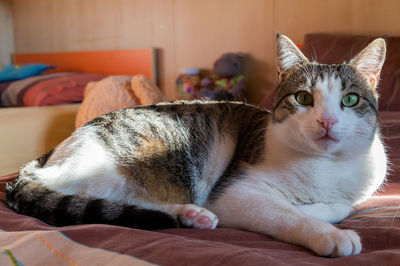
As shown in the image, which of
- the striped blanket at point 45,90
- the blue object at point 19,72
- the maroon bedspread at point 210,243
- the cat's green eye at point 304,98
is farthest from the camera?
the blue object at point 19,72

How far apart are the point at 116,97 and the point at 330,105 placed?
1742mm

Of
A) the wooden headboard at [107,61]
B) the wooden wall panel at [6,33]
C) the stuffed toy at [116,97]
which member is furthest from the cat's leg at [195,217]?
the wooden wall panel at [6,33]

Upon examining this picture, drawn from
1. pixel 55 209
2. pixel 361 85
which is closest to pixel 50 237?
pixel 55 209

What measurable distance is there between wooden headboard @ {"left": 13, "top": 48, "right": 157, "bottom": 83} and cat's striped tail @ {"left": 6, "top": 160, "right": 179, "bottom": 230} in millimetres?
2628

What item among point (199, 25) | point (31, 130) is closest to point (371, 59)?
point (31, 130)

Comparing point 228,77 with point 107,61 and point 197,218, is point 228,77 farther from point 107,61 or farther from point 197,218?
point 197,218

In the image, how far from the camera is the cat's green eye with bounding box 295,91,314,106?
3.32ft

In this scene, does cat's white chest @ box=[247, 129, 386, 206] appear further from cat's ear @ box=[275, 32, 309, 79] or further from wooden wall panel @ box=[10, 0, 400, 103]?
wooden wall panel @ box=[10, 0, 400, 103]

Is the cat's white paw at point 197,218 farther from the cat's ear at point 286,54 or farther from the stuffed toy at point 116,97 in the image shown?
the stuffed toy at point 116,97

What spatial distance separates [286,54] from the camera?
1155 millimetres

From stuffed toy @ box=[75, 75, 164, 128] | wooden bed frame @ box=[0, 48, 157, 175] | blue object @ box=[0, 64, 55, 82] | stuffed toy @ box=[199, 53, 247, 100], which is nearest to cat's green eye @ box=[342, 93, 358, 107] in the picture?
stuffed toy @ box=[75, 75, 164, 128]

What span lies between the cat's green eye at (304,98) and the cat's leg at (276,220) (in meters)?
0.26

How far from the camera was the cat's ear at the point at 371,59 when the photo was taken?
1.05 meters

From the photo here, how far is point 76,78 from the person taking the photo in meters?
3.26
